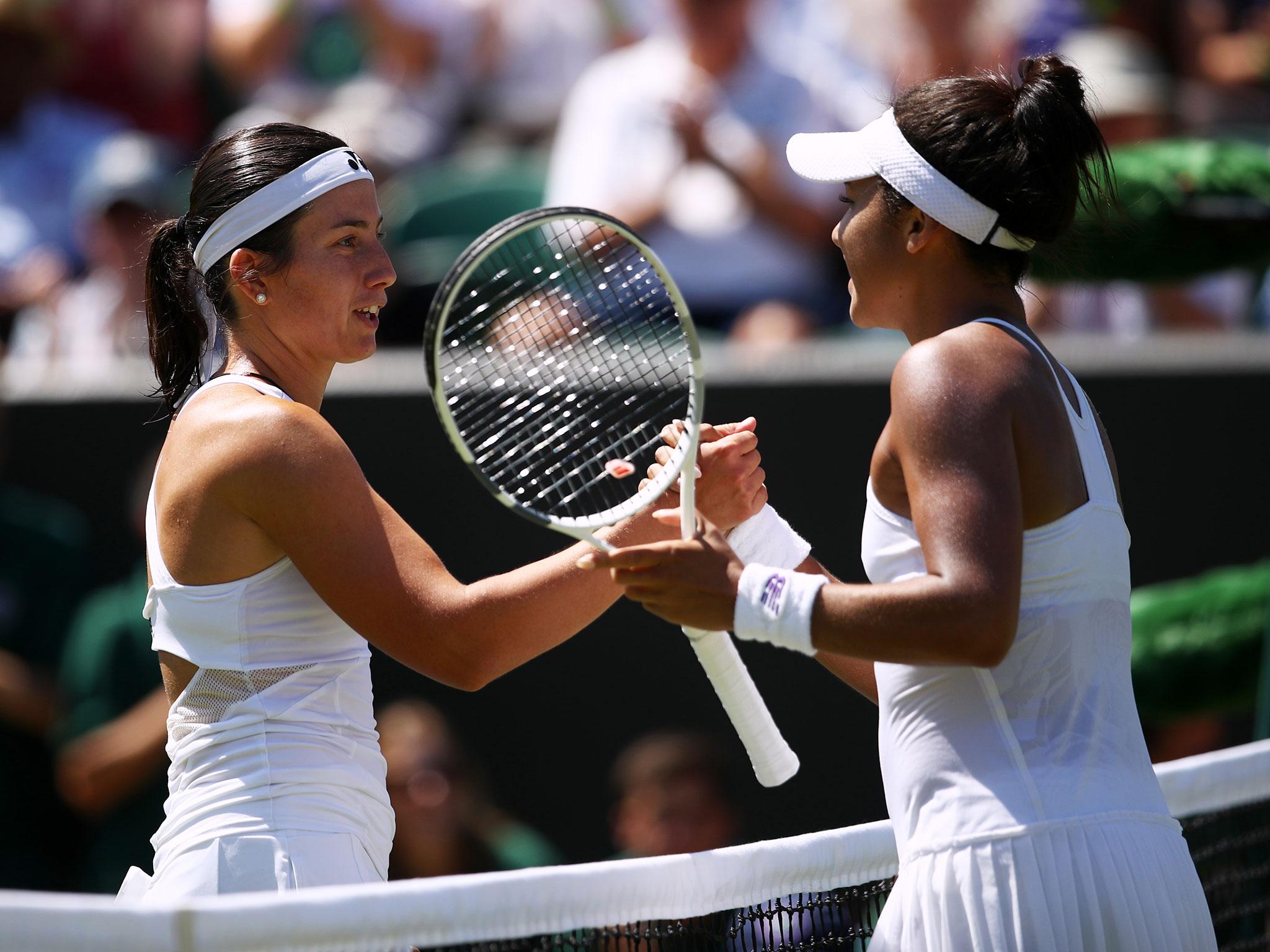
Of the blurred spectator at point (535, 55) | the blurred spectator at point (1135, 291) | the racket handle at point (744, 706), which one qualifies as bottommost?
the racket handle at point (744, 706)

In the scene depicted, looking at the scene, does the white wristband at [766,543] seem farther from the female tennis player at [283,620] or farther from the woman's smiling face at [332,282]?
the woman's smiling face at [332,282]

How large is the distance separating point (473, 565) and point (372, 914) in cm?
316

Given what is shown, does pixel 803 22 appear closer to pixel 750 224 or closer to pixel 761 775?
pixel 750 224

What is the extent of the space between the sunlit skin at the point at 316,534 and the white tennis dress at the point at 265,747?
0.04 m

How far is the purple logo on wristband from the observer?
1.94 meters

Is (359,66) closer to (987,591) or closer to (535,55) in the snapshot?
(535,55)

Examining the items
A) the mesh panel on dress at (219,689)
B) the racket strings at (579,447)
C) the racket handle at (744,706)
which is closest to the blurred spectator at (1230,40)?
the racket strings at (579,447)

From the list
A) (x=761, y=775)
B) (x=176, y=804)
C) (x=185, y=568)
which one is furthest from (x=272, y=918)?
(x=761, y=775)

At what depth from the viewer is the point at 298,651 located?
227 centimetres

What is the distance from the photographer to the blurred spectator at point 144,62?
308 inches

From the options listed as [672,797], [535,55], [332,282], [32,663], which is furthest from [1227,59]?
[332,282]

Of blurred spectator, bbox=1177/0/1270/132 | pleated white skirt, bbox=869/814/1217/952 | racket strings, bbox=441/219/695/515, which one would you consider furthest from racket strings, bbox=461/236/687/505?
blurred spectator, bbox=1177/0/1270/132

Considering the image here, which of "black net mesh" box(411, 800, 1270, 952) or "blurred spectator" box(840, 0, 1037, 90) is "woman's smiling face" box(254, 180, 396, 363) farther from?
"blurred spectator" box(840, 0, 1037, 90)

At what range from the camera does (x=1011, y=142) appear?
2.08m
